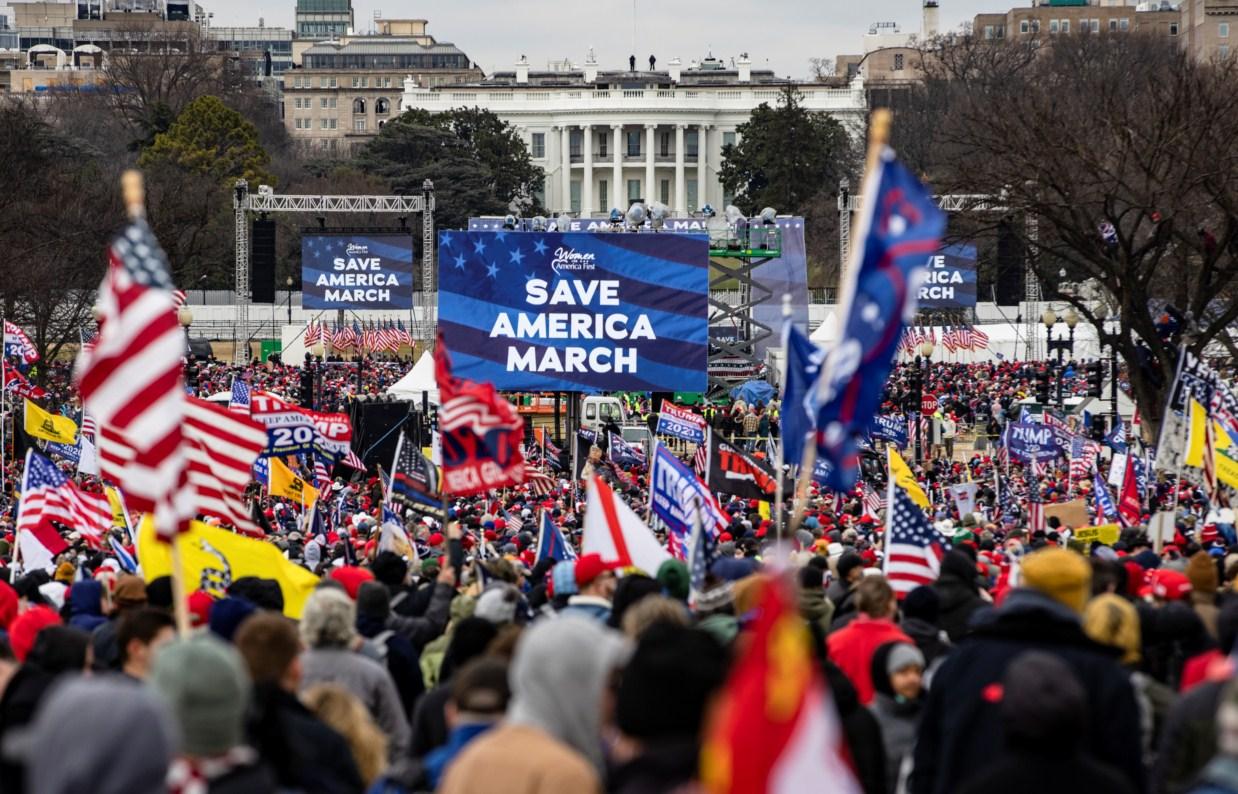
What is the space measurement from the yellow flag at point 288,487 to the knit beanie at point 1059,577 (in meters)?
17.0

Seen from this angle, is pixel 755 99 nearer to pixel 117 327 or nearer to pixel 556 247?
pixel 556 247

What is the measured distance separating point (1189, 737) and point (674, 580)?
3.97 m

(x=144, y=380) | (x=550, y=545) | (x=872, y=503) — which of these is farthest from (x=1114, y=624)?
(x=872, y=503)

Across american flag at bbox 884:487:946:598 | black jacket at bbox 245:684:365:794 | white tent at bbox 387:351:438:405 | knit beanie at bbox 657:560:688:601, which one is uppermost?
black jacket at bbox 245:684:365:794

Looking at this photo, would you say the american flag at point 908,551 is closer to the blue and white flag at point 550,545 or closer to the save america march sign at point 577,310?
the blue and white flag at point 550,545

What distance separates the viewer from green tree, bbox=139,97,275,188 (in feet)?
327

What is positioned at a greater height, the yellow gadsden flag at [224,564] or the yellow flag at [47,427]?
the yellow gadsden flag at [224,564]

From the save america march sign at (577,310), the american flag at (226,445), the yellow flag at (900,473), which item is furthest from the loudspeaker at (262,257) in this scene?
the american flag at (226,445)

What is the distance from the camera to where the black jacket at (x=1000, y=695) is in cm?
679

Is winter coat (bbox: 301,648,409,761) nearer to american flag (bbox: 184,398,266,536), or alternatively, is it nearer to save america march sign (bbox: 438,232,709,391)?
american flag (bbox: 184,398,266,536)

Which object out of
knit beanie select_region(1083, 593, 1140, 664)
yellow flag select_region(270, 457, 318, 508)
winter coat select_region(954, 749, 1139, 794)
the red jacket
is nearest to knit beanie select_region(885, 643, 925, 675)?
the red jacket

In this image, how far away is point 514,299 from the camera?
2962cm

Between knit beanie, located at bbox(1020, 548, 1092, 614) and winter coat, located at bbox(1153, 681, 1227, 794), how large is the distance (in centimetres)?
75

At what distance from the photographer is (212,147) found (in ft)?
335
